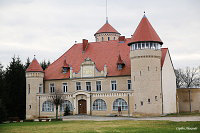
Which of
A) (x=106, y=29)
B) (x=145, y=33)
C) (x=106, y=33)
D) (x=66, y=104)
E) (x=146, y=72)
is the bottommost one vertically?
(x=66, y=104)

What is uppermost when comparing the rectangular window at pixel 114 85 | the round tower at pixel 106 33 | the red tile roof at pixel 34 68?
the round tower at pixel 106 33

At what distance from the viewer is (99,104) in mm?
50906

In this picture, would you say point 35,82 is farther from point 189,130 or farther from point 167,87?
point 189,130

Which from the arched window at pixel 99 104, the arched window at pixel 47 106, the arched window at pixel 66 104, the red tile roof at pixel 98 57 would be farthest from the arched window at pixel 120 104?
the arched window at pixel 47 106

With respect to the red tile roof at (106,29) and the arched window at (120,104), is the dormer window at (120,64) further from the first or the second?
the red tile roof at (106,29)

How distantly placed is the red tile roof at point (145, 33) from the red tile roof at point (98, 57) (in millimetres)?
5745

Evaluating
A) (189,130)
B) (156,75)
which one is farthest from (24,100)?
(189,130)

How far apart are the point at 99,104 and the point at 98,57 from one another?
8.16 meters

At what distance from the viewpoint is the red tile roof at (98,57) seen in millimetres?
52688

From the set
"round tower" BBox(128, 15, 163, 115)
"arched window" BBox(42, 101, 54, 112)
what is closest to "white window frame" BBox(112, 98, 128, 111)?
"round tower" BBox(128, 15, 163, 115)

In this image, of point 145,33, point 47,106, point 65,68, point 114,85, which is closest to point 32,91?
point 47,106

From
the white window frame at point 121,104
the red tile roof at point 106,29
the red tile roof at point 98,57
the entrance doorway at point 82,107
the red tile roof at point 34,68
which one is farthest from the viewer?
the red tile roof at point 106,29

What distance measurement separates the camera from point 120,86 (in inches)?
2018

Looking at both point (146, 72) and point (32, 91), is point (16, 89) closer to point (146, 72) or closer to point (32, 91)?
point (32, 91)
